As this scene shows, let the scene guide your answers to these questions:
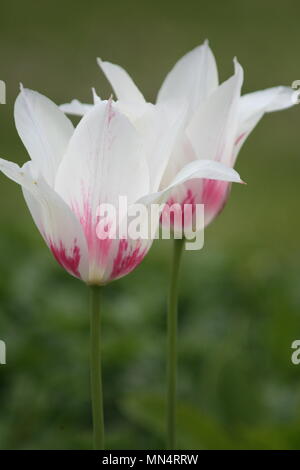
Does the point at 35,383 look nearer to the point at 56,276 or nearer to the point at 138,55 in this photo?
the point at 56,276

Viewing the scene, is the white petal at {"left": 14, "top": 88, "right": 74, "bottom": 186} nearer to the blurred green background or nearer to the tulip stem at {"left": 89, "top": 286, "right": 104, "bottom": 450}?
the tulip stem at {"left": 89, "top": 286, "right": 104, "bottom": 450}

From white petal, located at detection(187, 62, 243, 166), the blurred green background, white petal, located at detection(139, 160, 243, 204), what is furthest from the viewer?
the blurred green background

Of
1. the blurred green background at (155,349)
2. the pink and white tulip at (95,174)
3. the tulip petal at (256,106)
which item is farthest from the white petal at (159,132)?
the blurred green background at (155,349)

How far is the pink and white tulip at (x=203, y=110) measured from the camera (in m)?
0.75

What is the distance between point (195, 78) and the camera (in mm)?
816

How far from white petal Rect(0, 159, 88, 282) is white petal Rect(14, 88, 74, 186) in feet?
0.07

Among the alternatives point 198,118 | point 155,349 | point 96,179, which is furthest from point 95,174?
point 155,349

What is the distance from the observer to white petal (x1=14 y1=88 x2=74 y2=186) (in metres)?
0.70

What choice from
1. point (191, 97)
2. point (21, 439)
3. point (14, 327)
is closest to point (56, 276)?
point (14, 327)

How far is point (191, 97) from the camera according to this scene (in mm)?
815

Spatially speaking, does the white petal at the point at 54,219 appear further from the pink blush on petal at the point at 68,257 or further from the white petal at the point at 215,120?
the white petal at the point at 215,120

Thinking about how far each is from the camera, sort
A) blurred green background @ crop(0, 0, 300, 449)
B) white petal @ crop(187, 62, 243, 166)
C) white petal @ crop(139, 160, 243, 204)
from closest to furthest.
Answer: white petal @ crop(139, 160, 243, 204)
white petal @ crop(187, 62, 243, 166)
blurred green background @ crop(0, 0, 300, 449)

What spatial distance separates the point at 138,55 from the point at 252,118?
303 centimetres

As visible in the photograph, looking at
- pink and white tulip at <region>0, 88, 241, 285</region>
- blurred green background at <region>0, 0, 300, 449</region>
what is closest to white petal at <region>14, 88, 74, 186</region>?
pink and white tulip at <region>0, 88, 241, 285</region>
